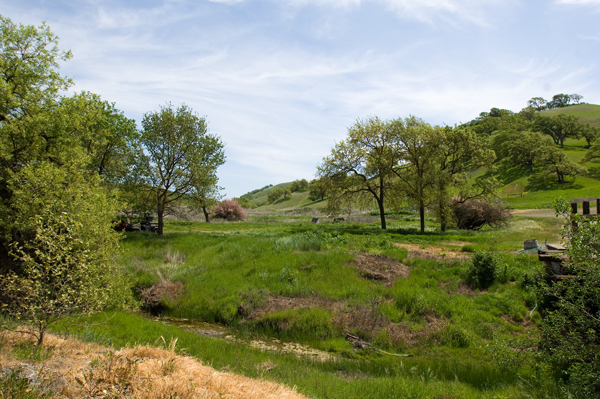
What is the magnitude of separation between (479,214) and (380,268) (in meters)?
19.8

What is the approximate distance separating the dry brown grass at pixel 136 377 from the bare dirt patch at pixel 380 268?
388 inches

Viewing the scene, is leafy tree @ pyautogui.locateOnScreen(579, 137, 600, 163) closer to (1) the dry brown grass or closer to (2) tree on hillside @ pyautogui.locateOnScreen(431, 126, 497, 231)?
(2) tree on hillside @ pyautogui.locateOnScreen(431, 126, 497, 231)

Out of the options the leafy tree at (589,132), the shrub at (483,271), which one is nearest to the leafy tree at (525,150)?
the leafy tree at (589,132)

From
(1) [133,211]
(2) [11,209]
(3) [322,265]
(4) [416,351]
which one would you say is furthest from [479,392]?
(1) [133,211]

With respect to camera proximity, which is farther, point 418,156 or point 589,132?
point 589,132

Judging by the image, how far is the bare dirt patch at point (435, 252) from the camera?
17.7 m

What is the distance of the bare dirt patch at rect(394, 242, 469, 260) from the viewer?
17.7m

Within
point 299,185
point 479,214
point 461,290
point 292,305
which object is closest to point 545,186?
point 479,214

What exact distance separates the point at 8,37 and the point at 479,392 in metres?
22.0

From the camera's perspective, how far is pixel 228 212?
5091 centimetres

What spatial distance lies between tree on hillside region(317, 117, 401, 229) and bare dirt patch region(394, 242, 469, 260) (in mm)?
10708

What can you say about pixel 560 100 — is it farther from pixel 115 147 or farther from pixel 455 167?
pixel 115 147

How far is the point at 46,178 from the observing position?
10.7 meters

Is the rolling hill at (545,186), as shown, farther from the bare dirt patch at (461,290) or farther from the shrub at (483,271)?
the bare dirt patch at (461,290)
